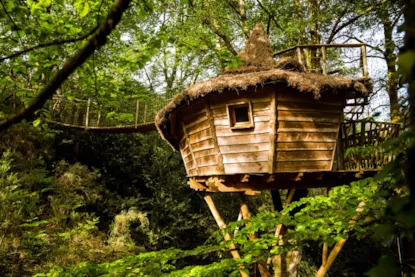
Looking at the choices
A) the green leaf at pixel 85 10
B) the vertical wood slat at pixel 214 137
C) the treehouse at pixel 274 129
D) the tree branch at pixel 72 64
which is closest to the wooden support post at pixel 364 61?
the treehouse at pixel 274 129

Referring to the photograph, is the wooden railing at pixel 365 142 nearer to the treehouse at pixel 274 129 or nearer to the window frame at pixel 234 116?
the treehouse at pixel 274 129

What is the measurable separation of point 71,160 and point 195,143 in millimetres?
7478

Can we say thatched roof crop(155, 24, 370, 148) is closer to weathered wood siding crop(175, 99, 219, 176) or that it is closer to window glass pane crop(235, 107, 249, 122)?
weathered wood siding crop(175, 99, 219, 176)

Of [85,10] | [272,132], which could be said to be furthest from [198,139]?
[85,10]

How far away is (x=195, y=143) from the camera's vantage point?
8.53 m

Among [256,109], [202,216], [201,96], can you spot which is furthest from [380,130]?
[202,216]

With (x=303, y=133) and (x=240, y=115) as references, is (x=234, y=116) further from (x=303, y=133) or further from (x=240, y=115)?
(x=303, y=133)

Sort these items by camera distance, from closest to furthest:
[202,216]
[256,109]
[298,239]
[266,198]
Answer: [298,239] < [256,109] < [202,216] < [266,198]

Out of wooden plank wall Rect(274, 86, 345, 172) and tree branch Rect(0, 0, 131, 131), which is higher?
tree branch Rect(0, 0, 131, 131)

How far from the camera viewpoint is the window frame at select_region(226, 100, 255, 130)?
725 centimetres

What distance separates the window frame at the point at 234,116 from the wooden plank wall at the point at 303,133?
0.65 meters

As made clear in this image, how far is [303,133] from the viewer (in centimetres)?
725

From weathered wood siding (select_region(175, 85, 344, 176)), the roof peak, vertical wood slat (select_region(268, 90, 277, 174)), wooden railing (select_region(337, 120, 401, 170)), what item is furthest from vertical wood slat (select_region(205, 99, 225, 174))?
wooden railing (select_region(337, 120, 401, 170))

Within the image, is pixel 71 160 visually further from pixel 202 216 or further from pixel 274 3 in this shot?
pixel 274 3
